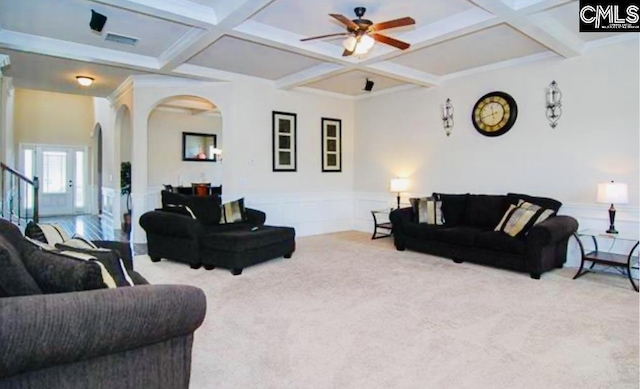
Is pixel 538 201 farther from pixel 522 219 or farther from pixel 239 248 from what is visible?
pixel 239 248

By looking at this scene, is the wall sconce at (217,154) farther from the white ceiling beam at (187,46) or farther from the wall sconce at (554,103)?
the wall sconce at (554,103)

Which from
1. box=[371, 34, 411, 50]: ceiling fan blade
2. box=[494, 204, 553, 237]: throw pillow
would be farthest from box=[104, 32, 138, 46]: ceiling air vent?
box=[494, 204, 553, 237]: throw pillow

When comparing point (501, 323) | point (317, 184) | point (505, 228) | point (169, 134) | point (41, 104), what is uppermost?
point (41, 104)

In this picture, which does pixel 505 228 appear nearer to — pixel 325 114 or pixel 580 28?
pixel 580 28

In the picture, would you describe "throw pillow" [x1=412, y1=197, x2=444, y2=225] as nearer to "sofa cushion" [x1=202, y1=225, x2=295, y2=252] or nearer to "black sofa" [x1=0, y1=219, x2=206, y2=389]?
"sofa cushion" [x1=202, y1=225, x2=295, y2=252]

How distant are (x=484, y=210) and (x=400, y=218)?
3.75 feet

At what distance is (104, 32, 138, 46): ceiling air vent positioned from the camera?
15.3ft

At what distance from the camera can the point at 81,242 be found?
2562mm

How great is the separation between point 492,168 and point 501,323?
3270mm

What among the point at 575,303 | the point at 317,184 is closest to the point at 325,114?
the point at 317,184

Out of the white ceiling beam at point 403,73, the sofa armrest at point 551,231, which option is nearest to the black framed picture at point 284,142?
the white ceiling beam at point 403,73

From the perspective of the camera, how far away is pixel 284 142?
7.13 meters

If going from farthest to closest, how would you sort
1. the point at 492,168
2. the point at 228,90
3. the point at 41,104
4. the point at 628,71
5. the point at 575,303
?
the point at 41,104
the point at 228,90
the point at 492,168
the point at 628,71
the point at 575,303

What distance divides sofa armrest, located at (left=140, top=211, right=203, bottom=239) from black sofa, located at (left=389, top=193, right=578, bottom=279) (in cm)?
284
